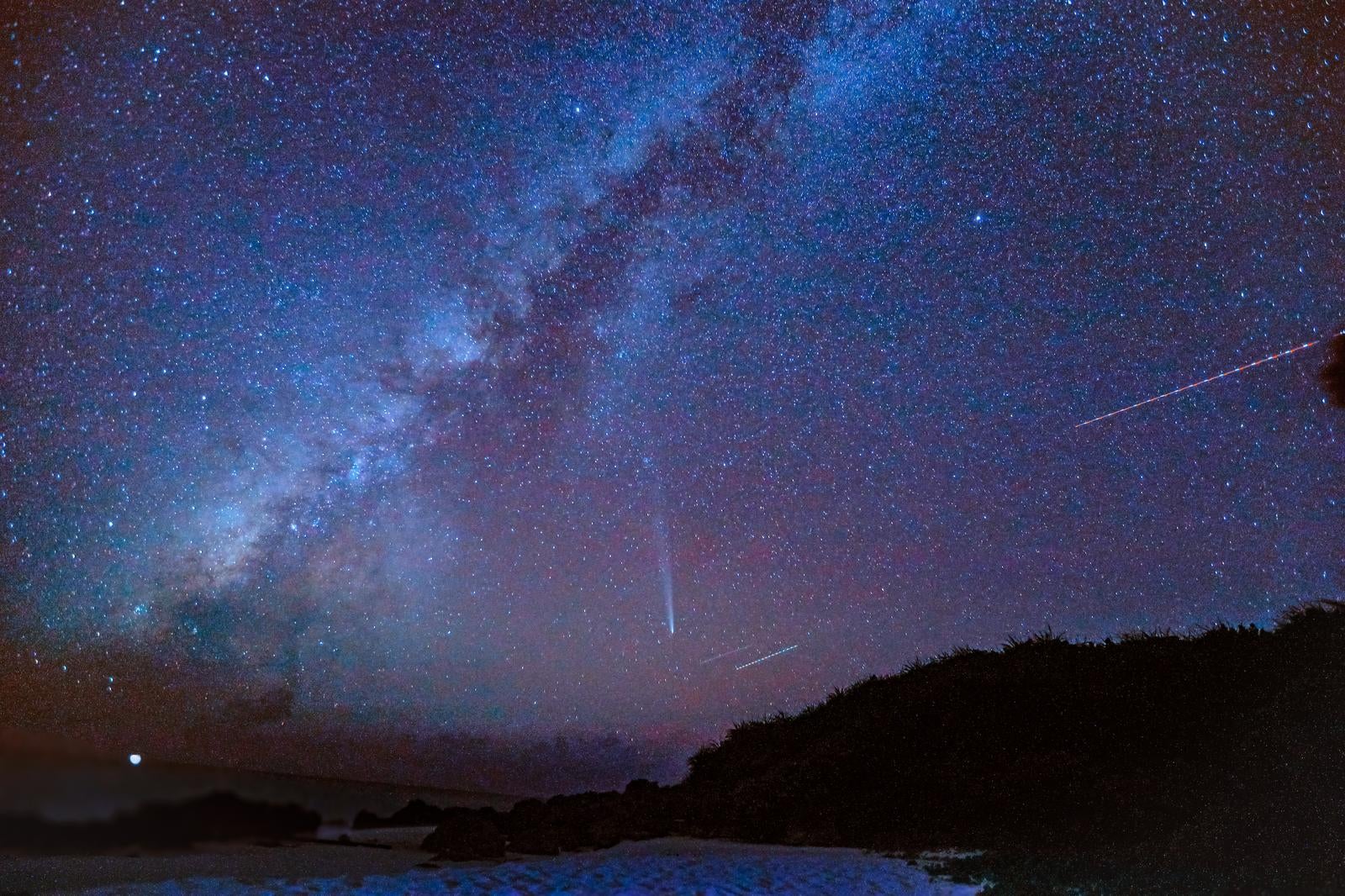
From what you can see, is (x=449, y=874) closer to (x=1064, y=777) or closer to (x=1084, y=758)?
(x=1064, y=777)

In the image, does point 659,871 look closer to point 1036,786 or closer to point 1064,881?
point 1064,881

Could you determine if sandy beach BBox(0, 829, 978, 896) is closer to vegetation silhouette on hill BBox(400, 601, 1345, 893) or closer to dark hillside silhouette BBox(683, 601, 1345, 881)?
vegetation silhouette on hill BBox(400, 601, 1345, 893)

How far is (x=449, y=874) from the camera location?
10.5 meters

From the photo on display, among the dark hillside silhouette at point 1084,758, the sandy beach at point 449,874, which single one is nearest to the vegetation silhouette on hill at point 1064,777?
the dark hillside silhouette at point 1084,758

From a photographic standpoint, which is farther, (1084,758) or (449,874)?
(1084,758)

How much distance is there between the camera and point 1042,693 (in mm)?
17484

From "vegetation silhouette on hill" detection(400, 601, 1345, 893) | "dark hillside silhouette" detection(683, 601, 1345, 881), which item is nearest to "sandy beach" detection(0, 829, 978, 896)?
"vegetation silhouette on hill" detection(400, 601, 1345, 893)

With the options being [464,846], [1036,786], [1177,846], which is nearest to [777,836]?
[1036,786]

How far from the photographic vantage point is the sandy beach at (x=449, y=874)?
940 cm

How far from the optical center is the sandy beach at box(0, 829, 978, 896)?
9.40m

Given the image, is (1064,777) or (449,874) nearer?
(449,874)

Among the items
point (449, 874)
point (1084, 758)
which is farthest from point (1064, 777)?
point (449, 874)

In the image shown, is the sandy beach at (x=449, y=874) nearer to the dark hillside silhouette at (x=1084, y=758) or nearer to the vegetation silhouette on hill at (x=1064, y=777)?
the vegetation silhouette on hill at (x=1064, y=777)

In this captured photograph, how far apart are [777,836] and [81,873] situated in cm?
931
